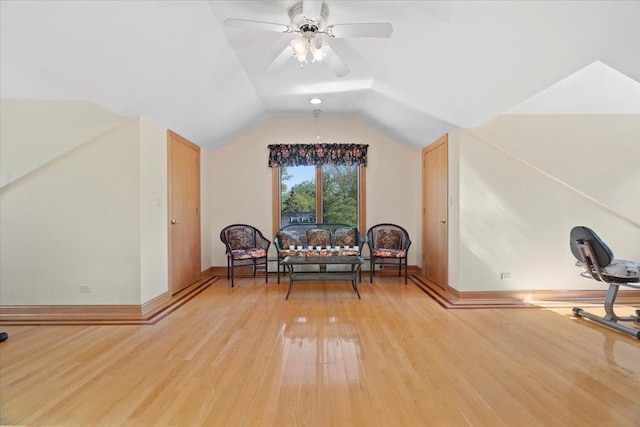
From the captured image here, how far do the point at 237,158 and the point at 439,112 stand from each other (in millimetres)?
3489

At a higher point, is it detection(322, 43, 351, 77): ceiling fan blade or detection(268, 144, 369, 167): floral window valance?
detection(322, 43, 351, 77): ceiling fan blade

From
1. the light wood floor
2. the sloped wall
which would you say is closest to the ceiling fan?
the sloped wall

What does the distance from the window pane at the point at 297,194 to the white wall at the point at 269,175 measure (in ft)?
0.89

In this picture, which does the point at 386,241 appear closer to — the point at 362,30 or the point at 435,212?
the point at 435,212

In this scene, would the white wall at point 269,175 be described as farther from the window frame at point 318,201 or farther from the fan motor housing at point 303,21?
the fan motor housing at point 303,21

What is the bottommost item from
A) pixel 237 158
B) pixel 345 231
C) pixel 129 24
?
pixel 345 231

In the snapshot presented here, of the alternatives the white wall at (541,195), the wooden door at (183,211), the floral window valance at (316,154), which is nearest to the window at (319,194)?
the floral window valance at (316,154)

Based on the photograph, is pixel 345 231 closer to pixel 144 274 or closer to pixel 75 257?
pixel 144 274

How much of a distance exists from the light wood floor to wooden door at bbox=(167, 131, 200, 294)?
3.19ft

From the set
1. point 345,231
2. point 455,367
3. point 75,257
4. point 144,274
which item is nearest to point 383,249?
point 345,231

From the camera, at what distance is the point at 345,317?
129 inches

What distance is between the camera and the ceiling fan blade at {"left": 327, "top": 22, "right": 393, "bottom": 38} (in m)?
2.16

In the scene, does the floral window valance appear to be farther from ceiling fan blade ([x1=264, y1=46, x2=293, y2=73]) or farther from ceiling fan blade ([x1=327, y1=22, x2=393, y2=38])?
ceiling fan blade ([x1=327, y1=22, x2=393, y2=38])

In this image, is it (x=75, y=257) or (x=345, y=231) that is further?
(x=345, y=231)
